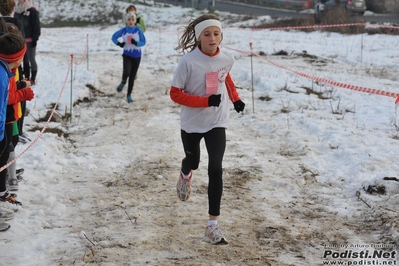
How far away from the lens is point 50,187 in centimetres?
590

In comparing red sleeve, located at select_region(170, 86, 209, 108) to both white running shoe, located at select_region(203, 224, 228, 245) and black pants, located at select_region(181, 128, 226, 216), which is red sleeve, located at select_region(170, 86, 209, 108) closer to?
black pants, located at select_region(181, 128, 226, 216)

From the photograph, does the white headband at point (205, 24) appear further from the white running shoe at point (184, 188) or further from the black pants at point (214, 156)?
the white running shoe at point (184, 188)

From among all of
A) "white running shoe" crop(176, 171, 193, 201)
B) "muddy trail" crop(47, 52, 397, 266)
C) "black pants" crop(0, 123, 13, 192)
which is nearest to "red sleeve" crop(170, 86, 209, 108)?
"white running shoe" crop(176, 171, 193, 201)

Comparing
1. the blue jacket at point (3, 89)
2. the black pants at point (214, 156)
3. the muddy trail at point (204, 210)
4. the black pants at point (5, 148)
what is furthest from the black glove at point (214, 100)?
the black pants at point (5, 148)

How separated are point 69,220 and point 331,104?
6182 mm

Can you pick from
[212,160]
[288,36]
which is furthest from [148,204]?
[288,36]

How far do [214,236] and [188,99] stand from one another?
4.10ft

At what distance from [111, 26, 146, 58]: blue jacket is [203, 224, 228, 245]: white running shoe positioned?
21.7 feet

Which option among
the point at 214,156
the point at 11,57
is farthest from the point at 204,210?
the point at 11,57

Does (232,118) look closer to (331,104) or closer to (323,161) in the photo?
(331,104)

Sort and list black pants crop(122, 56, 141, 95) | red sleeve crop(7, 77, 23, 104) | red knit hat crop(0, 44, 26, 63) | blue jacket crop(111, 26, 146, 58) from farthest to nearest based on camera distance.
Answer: black pants crop(122, 56, 141, 95), blue jacket crop(111, 26, 146, 58), red sleeve crop(7, 77, 23, 104), red knit hat crop(0, 44, 26, 63)

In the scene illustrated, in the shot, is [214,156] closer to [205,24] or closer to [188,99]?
[188,99]

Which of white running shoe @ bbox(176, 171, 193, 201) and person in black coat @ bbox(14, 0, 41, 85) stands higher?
person in black coat @ bbox(14, 0, 41, 85)

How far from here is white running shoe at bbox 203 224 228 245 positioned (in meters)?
4.39
